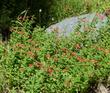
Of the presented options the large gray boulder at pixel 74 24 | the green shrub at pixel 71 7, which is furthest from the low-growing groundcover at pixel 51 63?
the green shrub at pixel 71 7

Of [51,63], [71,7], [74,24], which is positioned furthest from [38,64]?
[71,7]

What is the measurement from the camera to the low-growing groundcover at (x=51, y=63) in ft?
19.6

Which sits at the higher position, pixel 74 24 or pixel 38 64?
pixel 74 24

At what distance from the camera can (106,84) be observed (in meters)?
7.13

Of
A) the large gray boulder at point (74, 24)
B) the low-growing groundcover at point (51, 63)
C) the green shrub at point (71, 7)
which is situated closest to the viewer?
the low-growing groundcover at point (51, 63)

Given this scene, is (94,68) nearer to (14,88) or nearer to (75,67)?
(75,67)

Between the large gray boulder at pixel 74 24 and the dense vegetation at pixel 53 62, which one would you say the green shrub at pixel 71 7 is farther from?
the dense vegetation at pixel 53 62

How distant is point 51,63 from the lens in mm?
6266

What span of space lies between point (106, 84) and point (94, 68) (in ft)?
2.07

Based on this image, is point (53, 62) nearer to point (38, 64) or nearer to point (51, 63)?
point (51, 63)

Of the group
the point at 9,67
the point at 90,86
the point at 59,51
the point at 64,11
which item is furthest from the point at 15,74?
the point at 64,11

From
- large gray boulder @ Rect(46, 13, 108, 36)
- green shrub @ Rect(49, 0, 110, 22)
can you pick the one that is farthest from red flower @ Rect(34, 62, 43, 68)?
green shrub @ Rect(49, 0, 110, 22)

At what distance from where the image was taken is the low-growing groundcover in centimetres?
598

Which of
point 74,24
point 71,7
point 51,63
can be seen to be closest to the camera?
point 51,63
